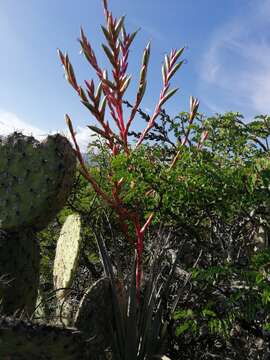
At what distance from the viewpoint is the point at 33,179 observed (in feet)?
10.1

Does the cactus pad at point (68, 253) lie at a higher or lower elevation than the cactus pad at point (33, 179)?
lower

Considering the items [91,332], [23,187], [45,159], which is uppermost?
[45,159]

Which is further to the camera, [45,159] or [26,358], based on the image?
[45,159]

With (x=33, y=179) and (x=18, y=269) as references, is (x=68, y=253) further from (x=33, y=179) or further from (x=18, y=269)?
(x=33, y=179)

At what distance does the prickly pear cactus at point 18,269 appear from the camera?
3016 millimetres

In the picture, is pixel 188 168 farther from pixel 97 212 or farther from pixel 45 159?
pixel 97 212

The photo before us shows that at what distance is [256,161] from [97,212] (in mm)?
2241

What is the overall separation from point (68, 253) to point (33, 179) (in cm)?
57

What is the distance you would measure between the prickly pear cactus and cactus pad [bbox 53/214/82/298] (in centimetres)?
18

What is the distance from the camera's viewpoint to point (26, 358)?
2.33 meters

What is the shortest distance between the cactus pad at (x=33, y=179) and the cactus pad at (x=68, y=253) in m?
0.19

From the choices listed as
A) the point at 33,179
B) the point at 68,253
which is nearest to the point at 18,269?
the point at 68,253

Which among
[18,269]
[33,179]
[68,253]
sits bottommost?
[18,269]

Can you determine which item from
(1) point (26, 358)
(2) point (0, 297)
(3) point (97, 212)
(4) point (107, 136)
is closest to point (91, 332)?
(1) point (26, 358)
